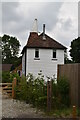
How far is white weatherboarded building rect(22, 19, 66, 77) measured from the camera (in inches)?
1078

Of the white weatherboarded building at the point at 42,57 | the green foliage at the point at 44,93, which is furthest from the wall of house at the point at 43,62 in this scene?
the green foliage at the point at 44,93

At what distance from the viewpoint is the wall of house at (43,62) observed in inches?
1077

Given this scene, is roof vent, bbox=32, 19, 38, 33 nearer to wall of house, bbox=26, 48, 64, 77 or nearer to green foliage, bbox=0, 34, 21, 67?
wall of house, bbox=26, 48, 64, 77

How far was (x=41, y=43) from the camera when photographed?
93.4ft

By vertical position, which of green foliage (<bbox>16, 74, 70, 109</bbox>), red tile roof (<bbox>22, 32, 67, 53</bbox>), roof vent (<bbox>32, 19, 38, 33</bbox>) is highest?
roof vent (<bbox>32, 19, 38, 33</bbox>)

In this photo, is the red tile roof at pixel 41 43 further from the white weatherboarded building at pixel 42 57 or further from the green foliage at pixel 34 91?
the green foliage at pixel 34 91

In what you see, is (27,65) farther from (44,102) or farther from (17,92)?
(44,102)

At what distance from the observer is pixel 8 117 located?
791 cm

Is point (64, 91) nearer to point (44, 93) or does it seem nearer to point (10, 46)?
point (44, 93)

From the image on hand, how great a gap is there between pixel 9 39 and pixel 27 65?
169ft

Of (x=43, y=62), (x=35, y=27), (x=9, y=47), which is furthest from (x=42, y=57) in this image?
(x=9, y=47)

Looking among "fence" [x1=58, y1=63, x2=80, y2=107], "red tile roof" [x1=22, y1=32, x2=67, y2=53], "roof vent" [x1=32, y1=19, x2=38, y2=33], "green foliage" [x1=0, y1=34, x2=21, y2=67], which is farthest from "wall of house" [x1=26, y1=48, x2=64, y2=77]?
"green foliage" [x1=0, y1=34, x2=21, y2=67]

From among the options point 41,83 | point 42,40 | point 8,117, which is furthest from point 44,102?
point 42,40

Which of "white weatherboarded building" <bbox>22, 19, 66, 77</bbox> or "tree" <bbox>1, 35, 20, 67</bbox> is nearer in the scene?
"white weatherboarded building" <bbox>22, 19, 66, 77</bbox>
